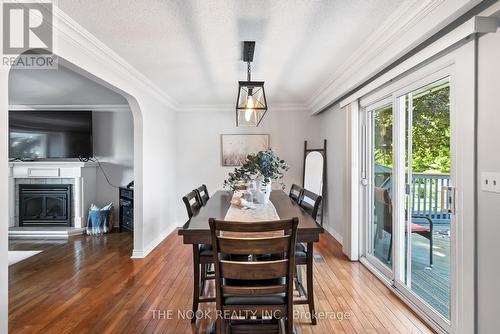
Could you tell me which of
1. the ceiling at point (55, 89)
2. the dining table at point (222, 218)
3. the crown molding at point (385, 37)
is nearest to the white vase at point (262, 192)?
the dining table at point (222, 218)

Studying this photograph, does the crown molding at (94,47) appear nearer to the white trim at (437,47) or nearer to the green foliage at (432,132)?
the white trim at (437,47)

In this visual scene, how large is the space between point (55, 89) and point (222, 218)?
3737 mm

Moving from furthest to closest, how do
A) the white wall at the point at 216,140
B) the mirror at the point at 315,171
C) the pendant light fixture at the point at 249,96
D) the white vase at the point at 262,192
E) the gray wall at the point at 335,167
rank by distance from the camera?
the white wall at the point at 216,140 < the mirror at the point at 315,171 < the gray wall at the point at 335,167 < the white vase at the point at 262,192 < the pendant light fixture at the point at 249,96

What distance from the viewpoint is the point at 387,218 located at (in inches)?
116

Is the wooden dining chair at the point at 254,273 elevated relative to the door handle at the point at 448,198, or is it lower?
lower

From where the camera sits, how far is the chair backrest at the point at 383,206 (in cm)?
290

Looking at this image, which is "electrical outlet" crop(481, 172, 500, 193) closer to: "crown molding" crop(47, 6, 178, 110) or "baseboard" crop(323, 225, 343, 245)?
"baseboard" crop(323, 225, 343, 245)

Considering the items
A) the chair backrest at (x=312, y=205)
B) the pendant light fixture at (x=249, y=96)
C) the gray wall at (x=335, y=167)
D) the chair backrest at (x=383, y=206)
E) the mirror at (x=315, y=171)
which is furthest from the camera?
the mirror at (x=315, y=171)

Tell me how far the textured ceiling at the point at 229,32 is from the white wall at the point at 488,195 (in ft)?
2.34

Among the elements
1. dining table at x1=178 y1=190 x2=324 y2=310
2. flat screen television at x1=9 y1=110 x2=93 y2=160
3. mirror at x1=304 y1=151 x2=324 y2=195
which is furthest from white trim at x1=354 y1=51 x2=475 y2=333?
flat screen television at x1=9 y1=110 x2=93 y2=160

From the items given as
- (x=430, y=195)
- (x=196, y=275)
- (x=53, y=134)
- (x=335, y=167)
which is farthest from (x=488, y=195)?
(x=53, y=134)

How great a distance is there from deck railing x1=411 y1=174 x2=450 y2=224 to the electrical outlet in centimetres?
41

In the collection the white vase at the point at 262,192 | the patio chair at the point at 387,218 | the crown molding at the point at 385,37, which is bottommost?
the patio chair at the point at 387,218

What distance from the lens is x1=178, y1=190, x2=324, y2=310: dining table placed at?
5.91 feet
